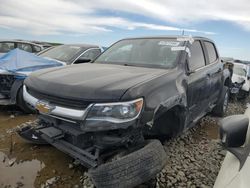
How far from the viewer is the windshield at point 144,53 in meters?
3.72

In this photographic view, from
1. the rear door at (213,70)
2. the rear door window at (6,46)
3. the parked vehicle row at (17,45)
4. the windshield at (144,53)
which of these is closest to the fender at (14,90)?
the windshield at (144,53)

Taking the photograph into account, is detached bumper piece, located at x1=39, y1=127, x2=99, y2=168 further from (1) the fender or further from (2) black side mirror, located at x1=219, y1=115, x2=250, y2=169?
(1) the fender

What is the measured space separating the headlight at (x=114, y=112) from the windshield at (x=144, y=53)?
130 centimetres

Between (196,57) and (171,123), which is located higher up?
(196,57)

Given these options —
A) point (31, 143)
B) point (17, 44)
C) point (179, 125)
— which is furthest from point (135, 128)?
point (17, 44)

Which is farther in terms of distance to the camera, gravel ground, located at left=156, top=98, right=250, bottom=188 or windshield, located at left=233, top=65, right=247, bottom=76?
windshield, located at left=233, top=65, right=247, bottom=76

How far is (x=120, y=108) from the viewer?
247 cm

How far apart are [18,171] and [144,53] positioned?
2.45 metres

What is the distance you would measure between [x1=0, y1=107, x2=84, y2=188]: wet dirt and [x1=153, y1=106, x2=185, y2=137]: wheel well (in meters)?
1.19

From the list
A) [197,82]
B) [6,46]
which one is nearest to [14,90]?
[197,82]

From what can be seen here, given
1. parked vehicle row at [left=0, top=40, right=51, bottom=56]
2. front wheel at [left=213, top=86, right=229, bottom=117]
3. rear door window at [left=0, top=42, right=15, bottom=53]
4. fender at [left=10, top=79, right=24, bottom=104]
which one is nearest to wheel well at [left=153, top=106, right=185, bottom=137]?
front wheel at [left=213, top=86, right=229, bottom=117]

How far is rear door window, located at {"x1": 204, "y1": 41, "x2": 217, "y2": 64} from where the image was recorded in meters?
5.02

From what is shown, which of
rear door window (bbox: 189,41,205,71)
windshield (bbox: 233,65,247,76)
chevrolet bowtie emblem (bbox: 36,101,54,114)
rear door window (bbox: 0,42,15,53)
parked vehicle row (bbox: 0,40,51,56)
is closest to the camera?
chevrolet bowtie emblem (bbox: 36,101,54,114)

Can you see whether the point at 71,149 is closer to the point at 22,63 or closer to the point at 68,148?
the point at 68,148
